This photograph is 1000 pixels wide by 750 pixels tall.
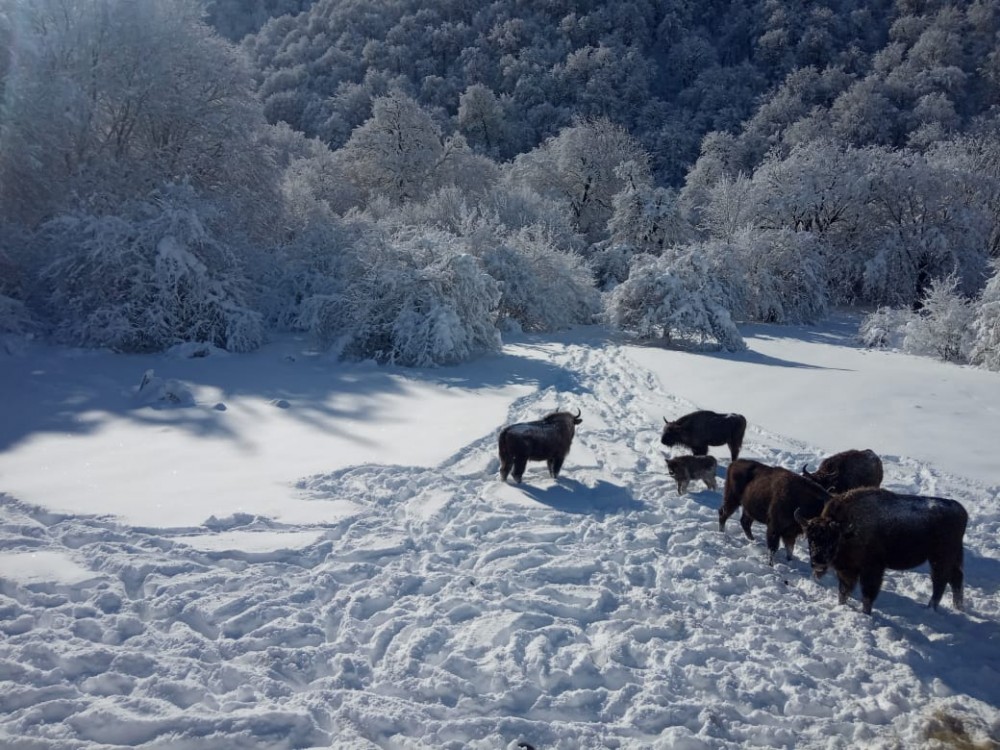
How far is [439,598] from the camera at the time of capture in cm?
473

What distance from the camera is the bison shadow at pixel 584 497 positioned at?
642 centimetres

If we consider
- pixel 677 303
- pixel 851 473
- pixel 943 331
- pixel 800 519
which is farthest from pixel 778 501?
pixel 943 331

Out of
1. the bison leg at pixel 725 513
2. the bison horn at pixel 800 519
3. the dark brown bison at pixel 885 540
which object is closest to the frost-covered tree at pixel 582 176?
the bison leg at pixel 725 513

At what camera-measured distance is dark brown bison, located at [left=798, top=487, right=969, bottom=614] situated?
446cm

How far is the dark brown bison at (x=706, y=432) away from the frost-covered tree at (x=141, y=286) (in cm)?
1029

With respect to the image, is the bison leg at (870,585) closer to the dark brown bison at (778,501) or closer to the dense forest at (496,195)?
the dark brown bison at (778,501)

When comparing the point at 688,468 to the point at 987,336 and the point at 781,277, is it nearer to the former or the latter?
the point at 987,336

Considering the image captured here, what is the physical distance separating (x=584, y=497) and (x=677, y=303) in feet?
37.8

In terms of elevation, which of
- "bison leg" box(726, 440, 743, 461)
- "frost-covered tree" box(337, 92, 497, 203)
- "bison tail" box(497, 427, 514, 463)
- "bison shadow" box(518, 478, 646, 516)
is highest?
"frost-covered tree" box(337, 92, 497, 203)

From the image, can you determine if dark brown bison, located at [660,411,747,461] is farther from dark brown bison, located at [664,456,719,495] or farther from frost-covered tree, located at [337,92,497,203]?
frost-covered tree, located at [337,92,497,203]

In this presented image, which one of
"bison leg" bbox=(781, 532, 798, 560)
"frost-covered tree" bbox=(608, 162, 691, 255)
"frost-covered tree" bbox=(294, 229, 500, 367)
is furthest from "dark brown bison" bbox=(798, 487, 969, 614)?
"frost-covered tree" bbox=(608, 162, 691, 255)

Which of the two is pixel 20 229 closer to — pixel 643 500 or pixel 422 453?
pixel 422 453

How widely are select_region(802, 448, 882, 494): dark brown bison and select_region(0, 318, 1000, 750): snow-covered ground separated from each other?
0.87 meters

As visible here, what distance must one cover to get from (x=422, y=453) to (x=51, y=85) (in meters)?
15.5
